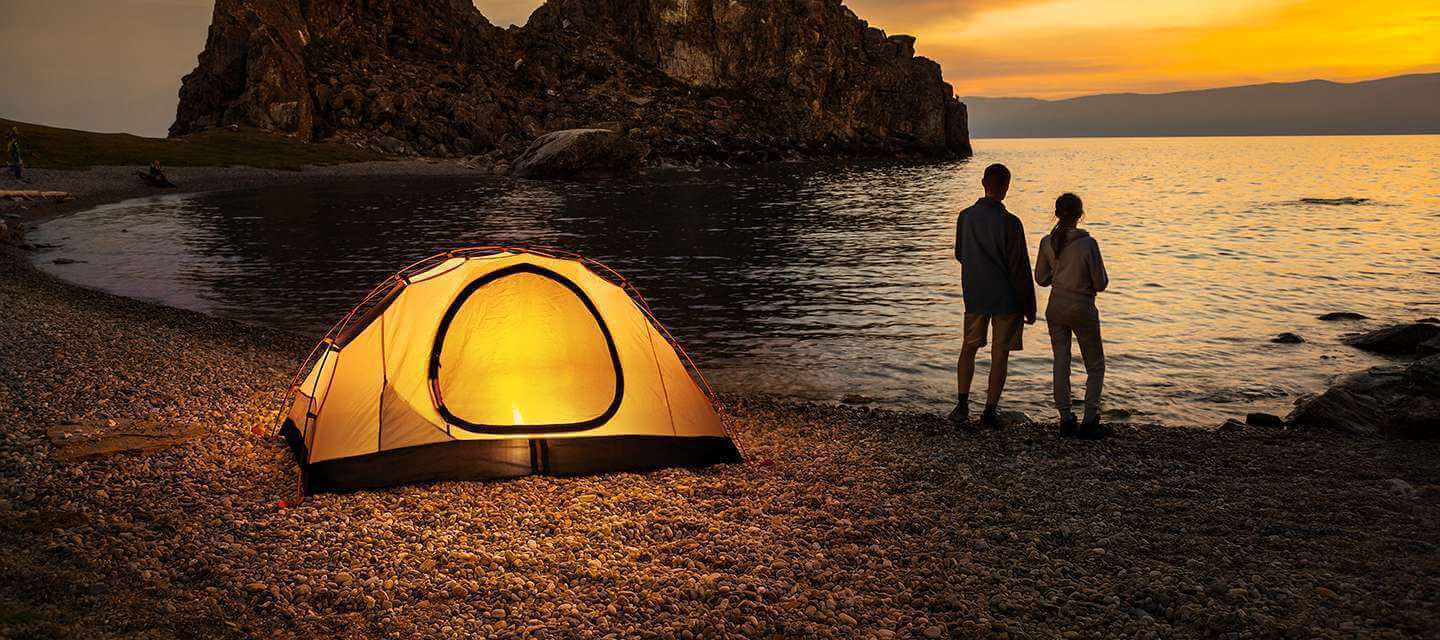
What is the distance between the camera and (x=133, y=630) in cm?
512

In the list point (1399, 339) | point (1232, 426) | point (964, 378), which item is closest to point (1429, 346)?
point (1399, 339)

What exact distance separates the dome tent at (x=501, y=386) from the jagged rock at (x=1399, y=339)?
14.0 metres

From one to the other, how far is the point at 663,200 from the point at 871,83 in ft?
414

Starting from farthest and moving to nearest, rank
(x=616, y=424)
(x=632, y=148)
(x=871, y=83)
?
(x=871, y=83), (x=632, y=148), (x=616, y=424)

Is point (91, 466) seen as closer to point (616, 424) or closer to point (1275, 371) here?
point (616, 424)

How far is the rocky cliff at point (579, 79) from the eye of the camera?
326ft

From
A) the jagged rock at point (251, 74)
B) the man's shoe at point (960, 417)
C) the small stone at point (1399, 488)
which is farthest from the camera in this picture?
the jagged rock at point (251, 74)

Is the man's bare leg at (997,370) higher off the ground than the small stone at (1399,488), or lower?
higher

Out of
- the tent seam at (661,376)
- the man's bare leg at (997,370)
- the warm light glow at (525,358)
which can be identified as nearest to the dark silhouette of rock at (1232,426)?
the man's bare leg at (997,370)

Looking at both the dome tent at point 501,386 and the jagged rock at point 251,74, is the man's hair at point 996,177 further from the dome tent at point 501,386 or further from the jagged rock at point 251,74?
the jagged rock at point 251,74

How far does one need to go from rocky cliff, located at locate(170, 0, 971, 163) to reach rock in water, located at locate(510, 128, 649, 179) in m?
20.0

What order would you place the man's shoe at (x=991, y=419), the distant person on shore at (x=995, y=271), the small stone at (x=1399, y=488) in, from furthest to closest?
the man's shoe at (x=991, y=419)
the distant person on shore at (x=995, y=271)
the small stone at (x=1399, y=488)

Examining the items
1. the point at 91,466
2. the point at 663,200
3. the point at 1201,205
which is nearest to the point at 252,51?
the point at 663,200

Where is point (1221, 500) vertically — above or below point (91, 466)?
below
